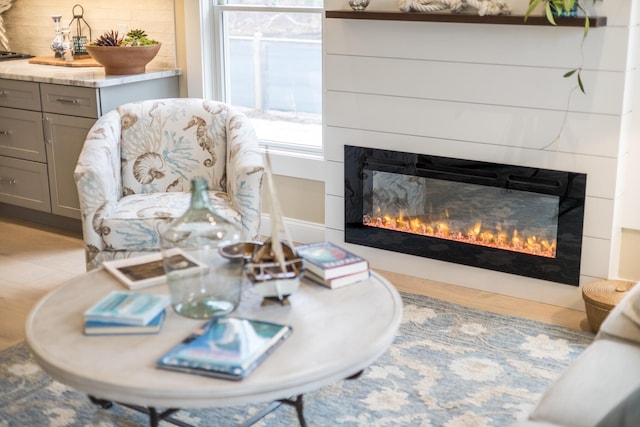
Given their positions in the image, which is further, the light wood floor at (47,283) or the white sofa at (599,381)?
the light wood floor at (47,283)

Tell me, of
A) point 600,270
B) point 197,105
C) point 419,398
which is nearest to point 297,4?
point 197,105

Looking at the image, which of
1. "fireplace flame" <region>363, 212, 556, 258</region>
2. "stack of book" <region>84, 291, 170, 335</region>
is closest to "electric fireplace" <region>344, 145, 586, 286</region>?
"fireplace flame" <region>363, 212, 556, 258</region>

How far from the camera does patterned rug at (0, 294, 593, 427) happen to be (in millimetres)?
2645

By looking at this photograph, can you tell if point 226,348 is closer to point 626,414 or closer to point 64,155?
point 626,414

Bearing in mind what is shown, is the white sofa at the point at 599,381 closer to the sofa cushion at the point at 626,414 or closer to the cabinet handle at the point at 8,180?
the sofa cushion at the point at 626,414

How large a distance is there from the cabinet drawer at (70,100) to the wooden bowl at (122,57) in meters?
0.21

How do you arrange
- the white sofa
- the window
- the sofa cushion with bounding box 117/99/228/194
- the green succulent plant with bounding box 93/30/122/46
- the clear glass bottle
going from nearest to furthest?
the white sofa, the clear glass bottle, the sofa cushion with bounding box 117/99/228/194, the window, the green succulent plant with bounding box 93/30/122/46

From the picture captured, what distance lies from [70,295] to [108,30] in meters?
2.77

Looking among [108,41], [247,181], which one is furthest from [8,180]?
[247,181]

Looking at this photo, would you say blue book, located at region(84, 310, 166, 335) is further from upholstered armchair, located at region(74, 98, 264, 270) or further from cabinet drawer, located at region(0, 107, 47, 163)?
cabinet drawer, located at region(0, 107, 47, 163)

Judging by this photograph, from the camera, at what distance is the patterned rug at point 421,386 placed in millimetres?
2645

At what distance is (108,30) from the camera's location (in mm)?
4789

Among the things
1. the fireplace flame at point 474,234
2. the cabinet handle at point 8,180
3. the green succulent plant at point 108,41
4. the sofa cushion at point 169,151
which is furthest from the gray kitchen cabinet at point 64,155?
the fireplace flame at point 474,234

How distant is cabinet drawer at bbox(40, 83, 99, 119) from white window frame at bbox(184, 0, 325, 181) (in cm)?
60
